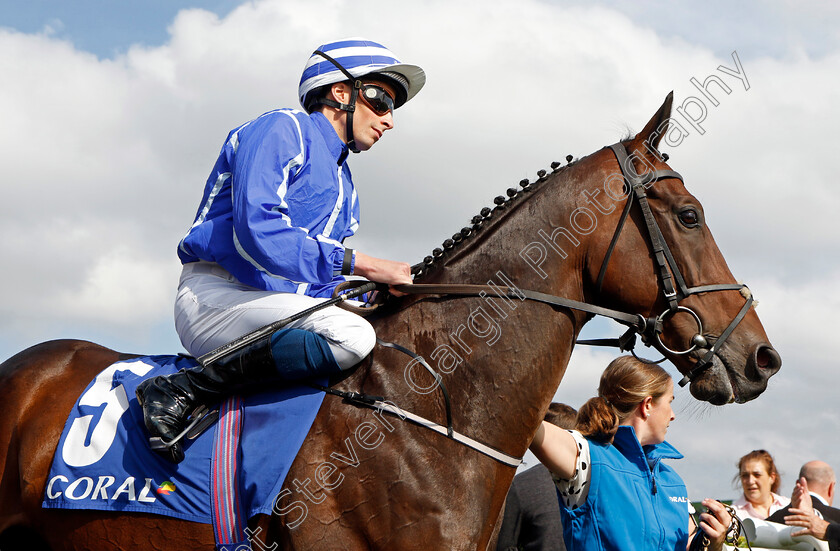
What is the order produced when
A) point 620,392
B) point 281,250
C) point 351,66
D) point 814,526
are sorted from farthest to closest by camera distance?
point 814,526, point 620,392, point 351,66, point 281,250

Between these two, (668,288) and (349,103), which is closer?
(668,288)

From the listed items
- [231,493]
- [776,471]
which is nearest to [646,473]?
[231,493]

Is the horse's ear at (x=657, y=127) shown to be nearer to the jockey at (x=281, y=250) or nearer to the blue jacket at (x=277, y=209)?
the jockey at (x=281, y=250)

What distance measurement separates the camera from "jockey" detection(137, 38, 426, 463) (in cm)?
355

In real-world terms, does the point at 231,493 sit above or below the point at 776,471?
below

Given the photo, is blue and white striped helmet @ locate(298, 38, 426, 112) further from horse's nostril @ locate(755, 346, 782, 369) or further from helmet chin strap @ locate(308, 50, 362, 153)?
horse's nostril @ locate(755, 346, 782, 369)

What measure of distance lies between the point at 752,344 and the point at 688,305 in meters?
0.34

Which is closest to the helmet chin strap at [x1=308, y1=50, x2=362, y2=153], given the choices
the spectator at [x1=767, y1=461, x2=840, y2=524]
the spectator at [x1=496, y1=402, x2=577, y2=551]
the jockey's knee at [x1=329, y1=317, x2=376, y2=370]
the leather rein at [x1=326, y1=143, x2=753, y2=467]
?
the leather rein at [x1=326, y1=143, x2=753, y2=467]

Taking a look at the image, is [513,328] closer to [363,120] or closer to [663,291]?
[663,291]

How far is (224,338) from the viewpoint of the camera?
3781mm

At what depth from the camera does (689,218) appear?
12.8 feet

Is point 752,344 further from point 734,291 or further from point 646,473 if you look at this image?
point 646,473

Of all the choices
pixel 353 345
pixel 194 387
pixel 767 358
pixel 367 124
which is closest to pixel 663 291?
pixel 767 358

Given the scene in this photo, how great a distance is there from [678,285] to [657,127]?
2.73ft
